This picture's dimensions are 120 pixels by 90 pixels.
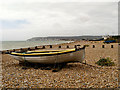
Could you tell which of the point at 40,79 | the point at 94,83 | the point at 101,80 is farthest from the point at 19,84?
the point at 101,80

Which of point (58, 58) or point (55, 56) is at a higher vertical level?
point (55, 56)

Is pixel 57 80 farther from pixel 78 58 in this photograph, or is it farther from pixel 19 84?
pixel 78 58

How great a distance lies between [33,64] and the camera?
34.0 ft

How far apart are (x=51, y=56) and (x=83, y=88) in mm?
3686

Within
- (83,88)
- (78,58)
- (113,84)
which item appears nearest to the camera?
(83,88)

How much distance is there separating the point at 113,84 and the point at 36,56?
5632 mm

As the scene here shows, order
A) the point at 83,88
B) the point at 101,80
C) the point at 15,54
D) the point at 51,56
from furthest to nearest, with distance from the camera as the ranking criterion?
the point at 15,54, the point at 51,56, the point at 101,80, the point at 83,88

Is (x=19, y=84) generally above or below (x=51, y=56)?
below

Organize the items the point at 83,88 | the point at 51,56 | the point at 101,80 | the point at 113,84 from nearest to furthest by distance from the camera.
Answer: the point at 83,88, the point at 113,84, the point at 101,80, the point at 51,56

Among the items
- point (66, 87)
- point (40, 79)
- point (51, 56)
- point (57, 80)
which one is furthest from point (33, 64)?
point (66, 87)

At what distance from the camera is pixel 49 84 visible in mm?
6242

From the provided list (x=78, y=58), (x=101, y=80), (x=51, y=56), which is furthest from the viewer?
(x=78, y=58)

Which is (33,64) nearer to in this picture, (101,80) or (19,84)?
(19,84)

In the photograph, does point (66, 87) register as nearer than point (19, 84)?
Yes
